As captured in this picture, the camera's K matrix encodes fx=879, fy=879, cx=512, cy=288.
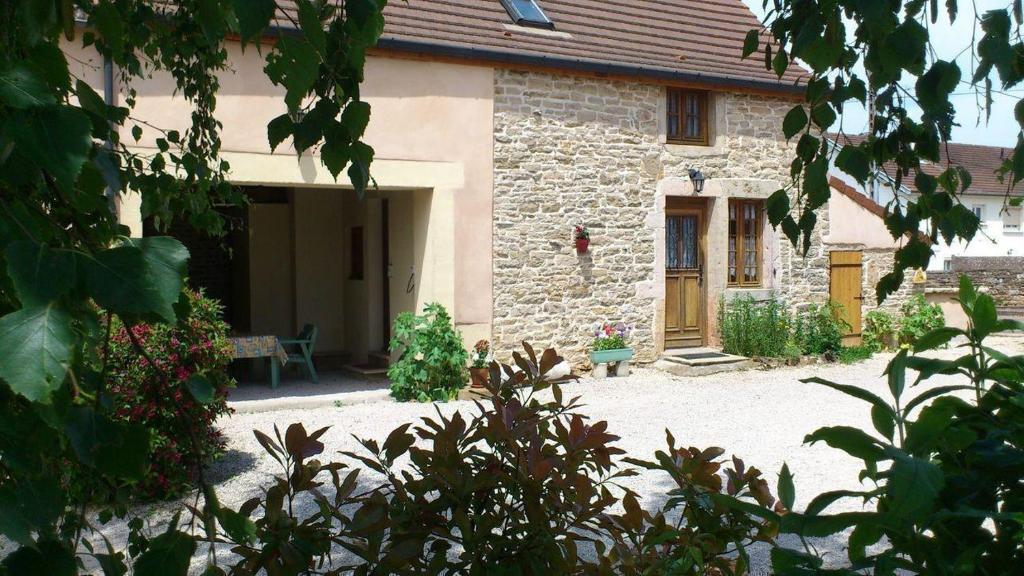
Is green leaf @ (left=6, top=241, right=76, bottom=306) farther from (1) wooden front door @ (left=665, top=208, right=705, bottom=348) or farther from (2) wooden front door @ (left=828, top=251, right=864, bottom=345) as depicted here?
(2) wooden front door @ (left=828, top=251, right=864, bottom=345)

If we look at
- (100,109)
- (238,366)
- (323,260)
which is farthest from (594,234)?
(100,109)

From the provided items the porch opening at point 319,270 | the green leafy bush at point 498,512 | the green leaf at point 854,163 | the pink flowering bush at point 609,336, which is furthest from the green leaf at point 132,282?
the porch opening at point 319,270

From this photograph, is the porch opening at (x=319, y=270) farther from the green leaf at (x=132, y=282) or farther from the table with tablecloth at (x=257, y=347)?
the green leaf at (x=132, y=282)

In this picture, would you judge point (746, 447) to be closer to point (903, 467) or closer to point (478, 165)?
point (478, 165)

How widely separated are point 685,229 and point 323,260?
4.91m

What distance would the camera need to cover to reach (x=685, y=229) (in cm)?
1182

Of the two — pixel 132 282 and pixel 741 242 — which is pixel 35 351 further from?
pixel 741 242

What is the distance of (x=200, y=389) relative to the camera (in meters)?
1.18

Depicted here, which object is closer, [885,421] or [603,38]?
[885,421]

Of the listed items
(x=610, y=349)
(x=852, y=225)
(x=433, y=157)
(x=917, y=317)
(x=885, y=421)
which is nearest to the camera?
(x=885, y=421)

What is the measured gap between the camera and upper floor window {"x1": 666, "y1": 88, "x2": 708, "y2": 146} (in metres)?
11.5

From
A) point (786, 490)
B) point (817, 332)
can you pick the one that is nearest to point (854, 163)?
point (786, 490)

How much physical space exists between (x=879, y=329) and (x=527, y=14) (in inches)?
280

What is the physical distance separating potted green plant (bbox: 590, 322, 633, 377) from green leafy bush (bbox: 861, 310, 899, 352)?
4.54m
